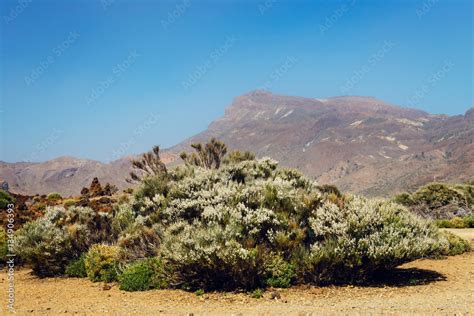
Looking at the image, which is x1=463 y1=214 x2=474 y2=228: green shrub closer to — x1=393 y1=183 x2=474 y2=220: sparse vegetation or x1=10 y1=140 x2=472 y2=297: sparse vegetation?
x1=393 y1=183 x2=474 y2=220: sparse vegetation

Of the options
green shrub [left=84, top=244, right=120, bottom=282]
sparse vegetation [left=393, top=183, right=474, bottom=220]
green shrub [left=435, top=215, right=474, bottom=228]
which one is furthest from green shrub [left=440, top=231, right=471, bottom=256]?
sparse vegetation [left=393, top=183, right=474, bottom=220]

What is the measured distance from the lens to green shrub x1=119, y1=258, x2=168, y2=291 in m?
10.4

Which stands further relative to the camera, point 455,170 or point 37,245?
point 455,170

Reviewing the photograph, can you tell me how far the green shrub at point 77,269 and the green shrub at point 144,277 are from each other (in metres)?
2.29

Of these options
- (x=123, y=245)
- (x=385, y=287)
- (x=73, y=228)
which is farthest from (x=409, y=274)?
(x=73, y=228)

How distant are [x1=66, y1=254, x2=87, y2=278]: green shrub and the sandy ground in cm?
117

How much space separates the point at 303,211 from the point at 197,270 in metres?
2.94

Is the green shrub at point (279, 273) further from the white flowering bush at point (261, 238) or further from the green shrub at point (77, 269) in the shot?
the green shrub at point (77, 269)

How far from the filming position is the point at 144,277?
10531 mm

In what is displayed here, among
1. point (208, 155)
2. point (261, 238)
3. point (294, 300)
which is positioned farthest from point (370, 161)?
point (294, 300)

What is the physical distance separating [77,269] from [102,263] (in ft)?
4.38

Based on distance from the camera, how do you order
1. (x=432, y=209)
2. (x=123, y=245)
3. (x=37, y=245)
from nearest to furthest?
1. (x=123, y=245)
2. (x=37, y=245)
3. (x=432, y=209)

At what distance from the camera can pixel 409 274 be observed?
10.7 metres

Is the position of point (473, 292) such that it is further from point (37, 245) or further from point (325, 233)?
point (37, 245)
